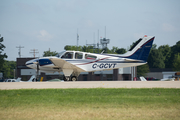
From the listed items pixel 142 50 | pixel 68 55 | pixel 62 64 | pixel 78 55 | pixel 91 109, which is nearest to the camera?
pixel 91 109

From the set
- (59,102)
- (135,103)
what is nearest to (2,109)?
(59,102)

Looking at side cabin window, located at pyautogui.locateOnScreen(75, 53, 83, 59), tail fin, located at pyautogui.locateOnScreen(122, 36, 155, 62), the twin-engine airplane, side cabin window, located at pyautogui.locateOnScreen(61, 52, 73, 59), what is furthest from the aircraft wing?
tail fin, located at pyautogui.locateOnScreen(122, 36, 155, 62)

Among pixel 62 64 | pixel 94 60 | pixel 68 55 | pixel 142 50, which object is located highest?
pixel 142 50

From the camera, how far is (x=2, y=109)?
7.24 m

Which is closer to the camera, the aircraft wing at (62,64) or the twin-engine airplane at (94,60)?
the aircraft wing at (62,64)

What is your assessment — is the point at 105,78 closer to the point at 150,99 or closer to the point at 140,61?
the point at 140,61

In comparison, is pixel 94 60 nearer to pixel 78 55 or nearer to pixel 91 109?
pixel 78 55

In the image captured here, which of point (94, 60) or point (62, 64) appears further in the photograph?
point (94, 60)

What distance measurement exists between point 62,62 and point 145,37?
8647mm

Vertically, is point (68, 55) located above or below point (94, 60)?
above

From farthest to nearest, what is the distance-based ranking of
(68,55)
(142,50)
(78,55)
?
(142,50) → (78,55) → (68,55)

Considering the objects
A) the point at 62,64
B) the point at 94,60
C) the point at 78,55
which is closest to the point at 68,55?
the point at 78,55

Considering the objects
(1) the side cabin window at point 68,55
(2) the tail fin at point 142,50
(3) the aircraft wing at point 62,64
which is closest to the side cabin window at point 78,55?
(1) the side cabin window at point 68,55

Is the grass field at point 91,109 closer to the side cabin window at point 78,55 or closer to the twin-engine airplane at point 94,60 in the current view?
the twin-engine airplane at point 94,60
